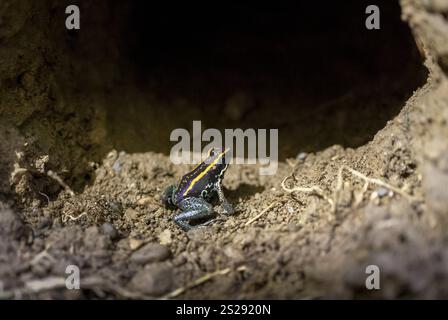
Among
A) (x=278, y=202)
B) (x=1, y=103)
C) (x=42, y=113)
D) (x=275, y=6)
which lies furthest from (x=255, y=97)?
(x=1, y=103)

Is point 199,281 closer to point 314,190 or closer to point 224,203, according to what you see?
point 314,190

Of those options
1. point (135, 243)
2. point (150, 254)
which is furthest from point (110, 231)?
point (150, 254)

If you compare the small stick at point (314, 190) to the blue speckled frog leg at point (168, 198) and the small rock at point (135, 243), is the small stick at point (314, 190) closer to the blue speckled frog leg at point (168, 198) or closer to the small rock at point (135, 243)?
the blue speckled frog leg at point (168, 198)

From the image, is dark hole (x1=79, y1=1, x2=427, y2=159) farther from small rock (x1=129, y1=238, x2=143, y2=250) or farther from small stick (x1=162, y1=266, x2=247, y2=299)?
small stick (x1=162, y1=266, x2=247, y2=299)

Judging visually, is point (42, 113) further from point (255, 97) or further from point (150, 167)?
point (255, 97)

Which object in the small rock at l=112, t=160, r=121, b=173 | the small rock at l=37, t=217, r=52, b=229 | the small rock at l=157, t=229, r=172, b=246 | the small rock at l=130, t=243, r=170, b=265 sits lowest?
the small rock at l=130, t=243, r=170, b=265

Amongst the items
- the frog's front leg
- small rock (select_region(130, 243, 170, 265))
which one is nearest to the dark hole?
the frog's front leg
